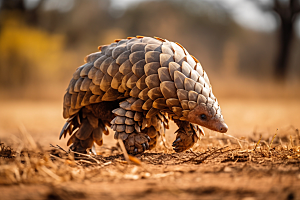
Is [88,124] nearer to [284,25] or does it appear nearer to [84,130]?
[84,130]

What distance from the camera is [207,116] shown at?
277 cm

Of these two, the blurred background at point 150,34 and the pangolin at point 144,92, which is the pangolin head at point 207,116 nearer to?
the pangolin at point 144,92

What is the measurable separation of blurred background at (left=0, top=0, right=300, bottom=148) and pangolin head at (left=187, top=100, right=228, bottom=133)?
4.75m

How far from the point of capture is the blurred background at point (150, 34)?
1145cm

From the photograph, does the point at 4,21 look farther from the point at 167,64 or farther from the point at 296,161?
the point at 296,161

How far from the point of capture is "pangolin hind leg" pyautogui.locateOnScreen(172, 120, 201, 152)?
313 centimetres

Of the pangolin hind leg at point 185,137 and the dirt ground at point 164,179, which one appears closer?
the dirt ground at point 164,179

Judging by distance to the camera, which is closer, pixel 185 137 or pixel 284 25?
pixel 185 137

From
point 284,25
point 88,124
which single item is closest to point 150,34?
point 284,25

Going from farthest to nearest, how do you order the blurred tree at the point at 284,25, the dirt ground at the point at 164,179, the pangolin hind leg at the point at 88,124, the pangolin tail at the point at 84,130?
the blurred tree at the point at 284,25, the pangolin tail at the point at 84,130, the pangolin hind leg at the point at 88,124, the dirt ground at the point at 164,179

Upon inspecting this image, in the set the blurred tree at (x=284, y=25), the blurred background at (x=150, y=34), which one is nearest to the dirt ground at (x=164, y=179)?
the blurred background at (x=150, y=34)

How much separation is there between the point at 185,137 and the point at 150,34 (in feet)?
71.9

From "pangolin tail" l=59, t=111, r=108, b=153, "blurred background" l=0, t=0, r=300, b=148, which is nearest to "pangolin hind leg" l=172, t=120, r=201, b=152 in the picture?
"pangolin tail" l=59, t=111, r=108, b=153

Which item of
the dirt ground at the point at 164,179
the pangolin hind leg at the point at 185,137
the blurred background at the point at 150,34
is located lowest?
the dirt ground at the point at 164,179
